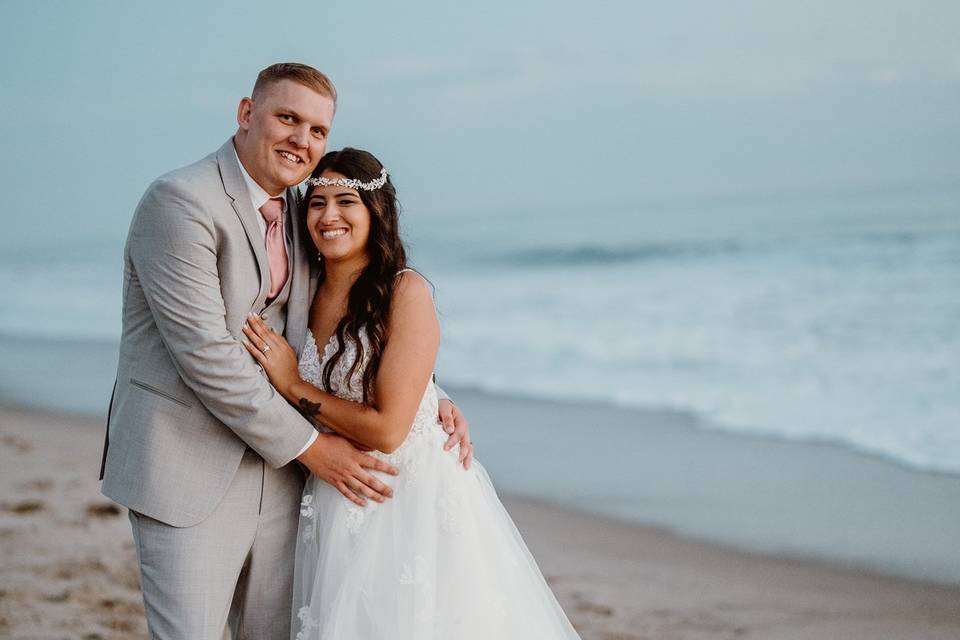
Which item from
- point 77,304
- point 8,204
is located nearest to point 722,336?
point 77,304

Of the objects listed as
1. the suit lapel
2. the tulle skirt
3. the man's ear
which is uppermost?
the man's ear

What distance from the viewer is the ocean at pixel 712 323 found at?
807cm

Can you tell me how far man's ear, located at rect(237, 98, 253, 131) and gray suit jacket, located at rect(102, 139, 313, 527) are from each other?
89 millimetres

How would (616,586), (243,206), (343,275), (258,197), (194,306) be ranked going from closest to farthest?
(194,306) → (243,206) → (258,197) → (343,275) → (616,586)

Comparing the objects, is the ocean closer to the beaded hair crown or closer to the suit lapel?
the beaded hair crown

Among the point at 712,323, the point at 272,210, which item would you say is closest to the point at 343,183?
the point at 272,210

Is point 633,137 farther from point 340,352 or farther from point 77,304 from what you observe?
point 340,352

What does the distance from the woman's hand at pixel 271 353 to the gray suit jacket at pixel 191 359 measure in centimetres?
5

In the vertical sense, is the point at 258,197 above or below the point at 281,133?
below

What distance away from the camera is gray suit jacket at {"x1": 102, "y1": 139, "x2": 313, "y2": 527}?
8.33 feet

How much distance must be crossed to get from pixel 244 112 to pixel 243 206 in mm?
307

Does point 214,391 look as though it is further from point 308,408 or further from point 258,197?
point 258,197

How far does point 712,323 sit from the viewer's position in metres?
12.3

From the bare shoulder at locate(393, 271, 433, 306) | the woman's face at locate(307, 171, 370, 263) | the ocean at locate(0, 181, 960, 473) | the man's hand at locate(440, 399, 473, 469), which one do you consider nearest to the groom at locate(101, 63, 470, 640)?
the woman's face at locate(307, 171, 370, 263)
